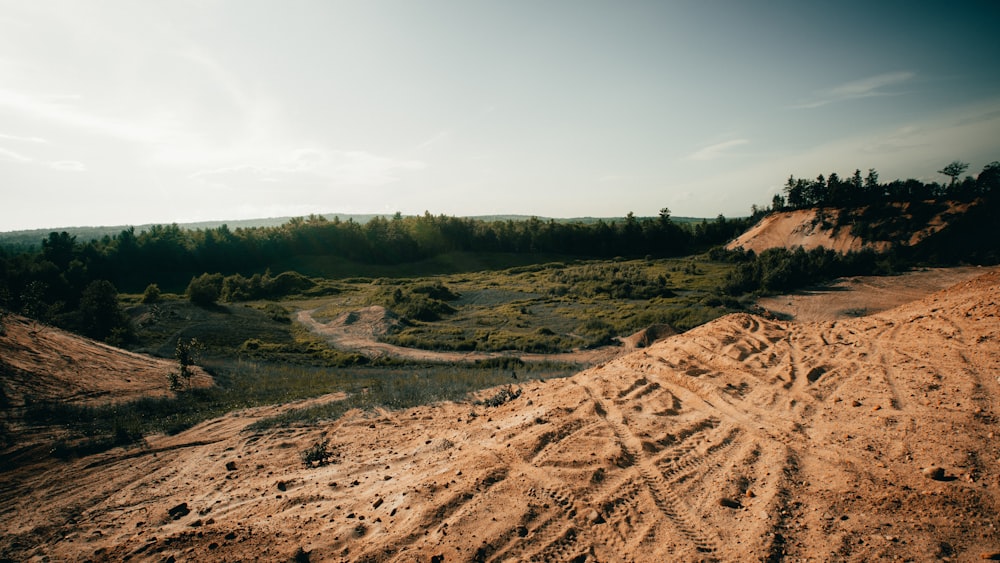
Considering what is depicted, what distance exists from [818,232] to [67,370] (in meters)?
60.2

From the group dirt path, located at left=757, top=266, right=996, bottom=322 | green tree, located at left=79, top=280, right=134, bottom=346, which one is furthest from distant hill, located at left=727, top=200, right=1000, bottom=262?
green tree, located at left=79, top=280, right=134, bottom=346

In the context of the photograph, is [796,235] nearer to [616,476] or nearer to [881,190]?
[881,190]

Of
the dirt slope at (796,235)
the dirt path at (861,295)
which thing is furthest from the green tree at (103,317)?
the dirt slope at (796,235)

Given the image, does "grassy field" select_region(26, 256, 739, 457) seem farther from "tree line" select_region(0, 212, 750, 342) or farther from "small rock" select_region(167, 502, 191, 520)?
"tree line" select_region(0, 212, 750, 342)

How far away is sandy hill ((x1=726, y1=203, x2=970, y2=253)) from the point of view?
38.0 metres

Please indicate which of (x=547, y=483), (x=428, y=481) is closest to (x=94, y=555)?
(x=428, y=481)

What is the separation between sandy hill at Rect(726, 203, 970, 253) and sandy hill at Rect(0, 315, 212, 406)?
53.8 meters

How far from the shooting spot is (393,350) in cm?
2223

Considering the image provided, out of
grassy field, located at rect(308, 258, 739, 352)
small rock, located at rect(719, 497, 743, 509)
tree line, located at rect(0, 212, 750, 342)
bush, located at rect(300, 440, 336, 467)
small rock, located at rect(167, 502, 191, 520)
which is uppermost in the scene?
tree line, located at rect(0, 212, 750, 342)

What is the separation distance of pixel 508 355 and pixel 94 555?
50.7ft

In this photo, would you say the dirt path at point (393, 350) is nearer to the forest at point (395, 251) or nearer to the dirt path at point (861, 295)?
the forest at point (395, 251)

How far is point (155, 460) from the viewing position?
877 cm

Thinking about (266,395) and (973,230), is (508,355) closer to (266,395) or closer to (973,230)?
(266,395)

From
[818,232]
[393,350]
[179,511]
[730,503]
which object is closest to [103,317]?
[393,350]
